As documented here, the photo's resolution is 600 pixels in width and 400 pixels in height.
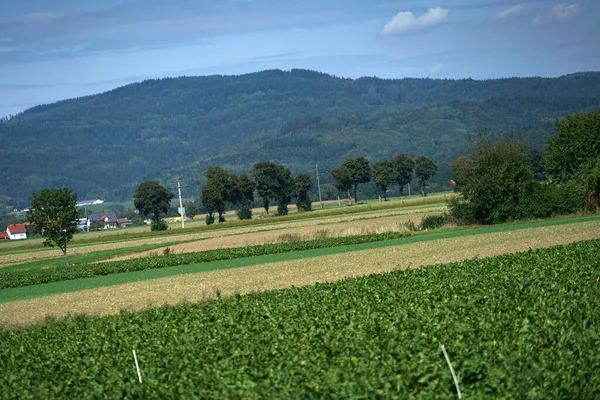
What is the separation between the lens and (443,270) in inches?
1158

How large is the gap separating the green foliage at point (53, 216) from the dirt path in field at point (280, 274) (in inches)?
903

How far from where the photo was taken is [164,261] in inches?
2163

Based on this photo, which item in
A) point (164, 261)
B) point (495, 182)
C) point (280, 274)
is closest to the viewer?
point (280, 274)

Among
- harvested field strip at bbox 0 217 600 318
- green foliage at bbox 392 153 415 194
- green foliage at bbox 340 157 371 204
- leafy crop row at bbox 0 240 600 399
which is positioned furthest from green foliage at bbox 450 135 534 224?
green foliage at bbox 392 153 415 194

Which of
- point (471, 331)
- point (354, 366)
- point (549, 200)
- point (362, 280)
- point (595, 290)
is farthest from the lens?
point (549, 200)

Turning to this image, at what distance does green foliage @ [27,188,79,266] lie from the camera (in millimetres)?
63625

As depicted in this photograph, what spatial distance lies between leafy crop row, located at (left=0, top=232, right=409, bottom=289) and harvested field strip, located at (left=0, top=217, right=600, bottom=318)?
10.1 feet

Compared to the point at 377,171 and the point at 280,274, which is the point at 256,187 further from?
the point at 280,274

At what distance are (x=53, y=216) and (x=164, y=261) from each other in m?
13.5

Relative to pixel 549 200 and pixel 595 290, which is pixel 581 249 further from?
pixel 549 200

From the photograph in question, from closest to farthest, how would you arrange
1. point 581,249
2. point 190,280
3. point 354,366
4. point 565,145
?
point 354,366, point 581,249, point 190,280, point 565,145

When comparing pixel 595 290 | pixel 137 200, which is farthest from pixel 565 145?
pixel 137 200

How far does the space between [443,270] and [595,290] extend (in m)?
8.64

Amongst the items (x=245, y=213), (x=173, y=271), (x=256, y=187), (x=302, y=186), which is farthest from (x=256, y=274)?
(x=302, y=186)
